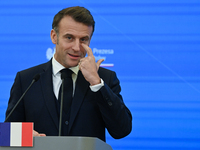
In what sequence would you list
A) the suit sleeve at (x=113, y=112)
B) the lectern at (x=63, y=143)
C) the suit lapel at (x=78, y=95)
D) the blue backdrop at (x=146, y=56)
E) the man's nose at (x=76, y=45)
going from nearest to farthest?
the lectern at (x=63, y=143)
the suit sleeve at (x=113, y=112)
the suit lapel at (x=78, y=95)
the man's nose at (x=76, y=45)
the blue backdrop at (x=146, y=56)

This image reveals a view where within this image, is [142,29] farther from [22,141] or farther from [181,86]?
[22,141]

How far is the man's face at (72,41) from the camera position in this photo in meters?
2.30

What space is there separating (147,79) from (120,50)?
36cm

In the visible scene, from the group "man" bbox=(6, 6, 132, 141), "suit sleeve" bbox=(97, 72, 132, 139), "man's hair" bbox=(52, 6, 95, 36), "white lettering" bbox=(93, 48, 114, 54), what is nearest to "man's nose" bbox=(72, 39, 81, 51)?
"man" bbox=(6, 6, 132, 141)

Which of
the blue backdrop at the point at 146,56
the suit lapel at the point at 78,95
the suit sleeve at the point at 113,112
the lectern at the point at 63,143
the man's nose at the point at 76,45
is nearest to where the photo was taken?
the lectern at the point at 63,143

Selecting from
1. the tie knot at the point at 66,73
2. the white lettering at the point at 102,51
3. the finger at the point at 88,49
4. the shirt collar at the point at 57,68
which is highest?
the white lettering at the point at 102,51

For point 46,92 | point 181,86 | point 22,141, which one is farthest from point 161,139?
point 22,141

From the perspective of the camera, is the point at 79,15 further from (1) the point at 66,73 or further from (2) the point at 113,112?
(2) the point at 113,112

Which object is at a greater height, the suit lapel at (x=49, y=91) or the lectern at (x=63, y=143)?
the suit lapel at (x=49, y=91)

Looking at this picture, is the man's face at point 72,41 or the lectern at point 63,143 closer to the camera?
the lectern at point 63,143

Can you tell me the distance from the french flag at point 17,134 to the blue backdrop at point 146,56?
5.63ft

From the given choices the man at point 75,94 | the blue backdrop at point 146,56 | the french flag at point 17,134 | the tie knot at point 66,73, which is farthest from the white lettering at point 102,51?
the french flag at point 17,134

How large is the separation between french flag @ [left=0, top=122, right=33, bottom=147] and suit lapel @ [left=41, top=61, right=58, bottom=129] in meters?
0.66

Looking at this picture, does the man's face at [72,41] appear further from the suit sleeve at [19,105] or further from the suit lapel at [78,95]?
the suit sleeve at [19,105]
